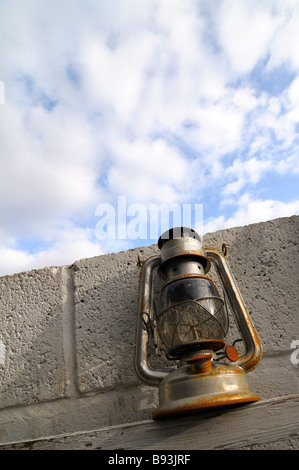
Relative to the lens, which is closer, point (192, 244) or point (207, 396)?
point (207, 396)

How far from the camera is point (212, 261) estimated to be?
3.62ft

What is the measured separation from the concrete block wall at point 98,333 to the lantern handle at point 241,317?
0.13 m

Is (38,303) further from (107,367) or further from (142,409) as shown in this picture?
(142,409)

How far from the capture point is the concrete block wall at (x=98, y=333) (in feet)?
3.42

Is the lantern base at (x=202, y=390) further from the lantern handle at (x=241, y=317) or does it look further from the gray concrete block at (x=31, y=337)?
the gray concrete block at (x=31, y=337)

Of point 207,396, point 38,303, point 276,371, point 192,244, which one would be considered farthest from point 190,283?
point 38,303

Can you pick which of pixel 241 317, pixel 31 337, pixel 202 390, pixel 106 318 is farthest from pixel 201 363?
pixel 31 337

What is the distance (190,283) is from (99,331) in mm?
441

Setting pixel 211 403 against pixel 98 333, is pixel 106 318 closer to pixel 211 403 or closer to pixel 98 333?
pixel 98 333

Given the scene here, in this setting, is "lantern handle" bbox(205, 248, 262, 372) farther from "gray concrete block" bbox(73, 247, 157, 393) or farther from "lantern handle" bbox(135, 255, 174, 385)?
"gray concrete block" bbox(73, 247, 157, 393)

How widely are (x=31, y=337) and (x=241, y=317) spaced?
0.79m

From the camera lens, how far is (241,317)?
Answer: 0.95 meters

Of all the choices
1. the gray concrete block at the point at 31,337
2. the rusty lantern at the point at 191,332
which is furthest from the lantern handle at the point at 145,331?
the gray concrete block at the point at 31,337

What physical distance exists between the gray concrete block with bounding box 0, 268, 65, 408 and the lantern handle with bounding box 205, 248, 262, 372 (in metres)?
0.63
